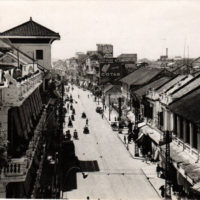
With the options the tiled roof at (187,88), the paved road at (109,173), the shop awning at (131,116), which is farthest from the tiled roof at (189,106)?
the shop awning at (131,116)

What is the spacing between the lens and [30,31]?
4084 centimetres

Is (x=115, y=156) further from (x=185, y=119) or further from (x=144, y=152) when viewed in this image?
(x=185, y=119)

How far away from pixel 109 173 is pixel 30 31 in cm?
1575

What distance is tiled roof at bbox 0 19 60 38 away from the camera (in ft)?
132

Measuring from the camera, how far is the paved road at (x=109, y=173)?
1156 inches

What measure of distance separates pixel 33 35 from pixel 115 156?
14.0 meters

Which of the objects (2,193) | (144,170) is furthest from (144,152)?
(2,193)

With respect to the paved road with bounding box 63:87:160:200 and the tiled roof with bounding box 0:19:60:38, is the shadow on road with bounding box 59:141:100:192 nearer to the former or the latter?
the paved road with bounding box 63:87:160:200

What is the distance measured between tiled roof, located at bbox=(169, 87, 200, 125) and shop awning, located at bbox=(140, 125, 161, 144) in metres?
5.23

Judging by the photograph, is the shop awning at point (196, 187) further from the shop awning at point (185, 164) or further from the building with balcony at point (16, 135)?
the building with balcony at point (16, 135)

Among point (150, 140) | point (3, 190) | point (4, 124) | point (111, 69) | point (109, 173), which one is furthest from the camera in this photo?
point (111, 69)

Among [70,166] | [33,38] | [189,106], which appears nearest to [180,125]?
[189,106]

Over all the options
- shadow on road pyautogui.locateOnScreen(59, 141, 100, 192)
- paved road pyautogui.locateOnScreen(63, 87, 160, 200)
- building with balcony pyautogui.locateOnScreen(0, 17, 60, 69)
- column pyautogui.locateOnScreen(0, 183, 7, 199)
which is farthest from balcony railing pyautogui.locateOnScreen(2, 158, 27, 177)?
building with balcony pyautogui.locateOnScreen(0, 17, 60, 69)

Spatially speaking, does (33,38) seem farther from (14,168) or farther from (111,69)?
(111,69)
